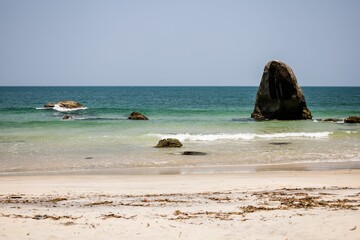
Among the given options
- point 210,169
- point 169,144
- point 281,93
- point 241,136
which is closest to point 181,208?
point 210,169

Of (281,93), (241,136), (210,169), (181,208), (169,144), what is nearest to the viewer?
(181,208)

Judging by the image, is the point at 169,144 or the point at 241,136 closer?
the point at 169,144

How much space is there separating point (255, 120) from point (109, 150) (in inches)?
854

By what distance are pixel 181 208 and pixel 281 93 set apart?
102 feet

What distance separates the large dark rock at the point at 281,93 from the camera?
3809 centimetres

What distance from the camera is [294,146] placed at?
22.6 m

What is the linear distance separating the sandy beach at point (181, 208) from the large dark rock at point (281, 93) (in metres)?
25.1

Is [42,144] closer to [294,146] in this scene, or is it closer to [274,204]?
[294,146]

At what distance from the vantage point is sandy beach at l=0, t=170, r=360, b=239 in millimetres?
7133

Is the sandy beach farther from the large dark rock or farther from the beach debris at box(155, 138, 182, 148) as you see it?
the large dark rock

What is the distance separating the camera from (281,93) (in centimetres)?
3828

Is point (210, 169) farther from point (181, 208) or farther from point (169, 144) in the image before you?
point (181, 208)

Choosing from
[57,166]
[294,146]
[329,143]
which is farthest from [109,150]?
[329,143]

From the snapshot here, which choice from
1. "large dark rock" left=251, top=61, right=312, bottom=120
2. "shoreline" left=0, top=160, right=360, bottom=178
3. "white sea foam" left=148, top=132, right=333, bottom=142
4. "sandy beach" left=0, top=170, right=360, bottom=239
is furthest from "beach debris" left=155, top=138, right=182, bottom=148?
"large dark rock" left=251, top=61, right=312, bottom=120
